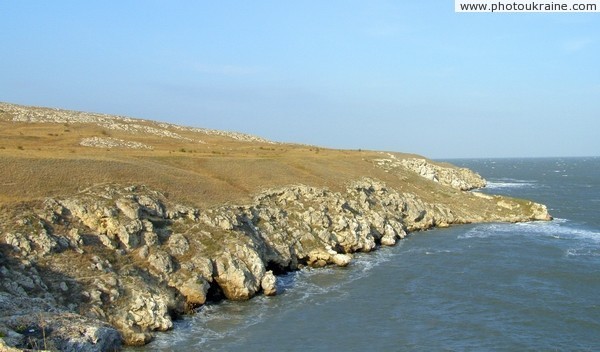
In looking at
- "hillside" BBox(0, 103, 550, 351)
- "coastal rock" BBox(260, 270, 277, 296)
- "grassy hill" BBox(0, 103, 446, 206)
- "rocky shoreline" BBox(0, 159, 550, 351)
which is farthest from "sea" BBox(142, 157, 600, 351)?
"grassy hill" BBox(0, 103, 446, 206)

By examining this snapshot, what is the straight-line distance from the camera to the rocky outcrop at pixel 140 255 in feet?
89.0

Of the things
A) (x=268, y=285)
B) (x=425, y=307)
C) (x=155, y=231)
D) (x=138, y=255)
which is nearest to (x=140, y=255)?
(x=138, y=255)

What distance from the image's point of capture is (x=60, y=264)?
30.9 meters

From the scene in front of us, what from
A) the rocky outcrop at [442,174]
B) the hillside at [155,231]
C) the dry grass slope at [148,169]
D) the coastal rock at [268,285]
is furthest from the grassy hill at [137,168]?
the rocky outcrop at [442,174]

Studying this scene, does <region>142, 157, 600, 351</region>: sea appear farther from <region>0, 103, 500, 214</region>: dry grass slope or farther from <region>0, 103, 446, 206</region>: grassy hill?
<region>0, 103, 446, 206</region>: grassy hill

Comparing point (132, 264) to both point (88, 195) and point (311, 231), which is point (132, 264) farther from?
point (311, 231)

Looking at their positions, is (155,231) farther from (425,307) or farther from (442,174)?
(442,174)

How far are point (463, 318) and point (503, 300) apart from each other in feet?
17.4

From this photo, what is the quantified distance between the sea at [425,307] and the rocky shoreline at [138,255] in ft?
6.16

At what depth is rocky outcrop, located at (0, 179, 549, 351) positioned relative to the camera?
27127mm

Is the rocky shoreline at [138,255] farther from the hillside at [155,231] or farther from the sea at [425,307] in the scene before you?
the sea at [425,307]

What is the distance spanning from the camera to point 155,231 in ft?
124

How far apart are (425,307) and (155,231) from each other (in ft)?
66.7

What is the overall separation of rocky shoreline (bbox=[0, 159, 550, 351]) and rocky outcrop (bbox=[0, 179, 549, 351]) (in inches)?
2.7
